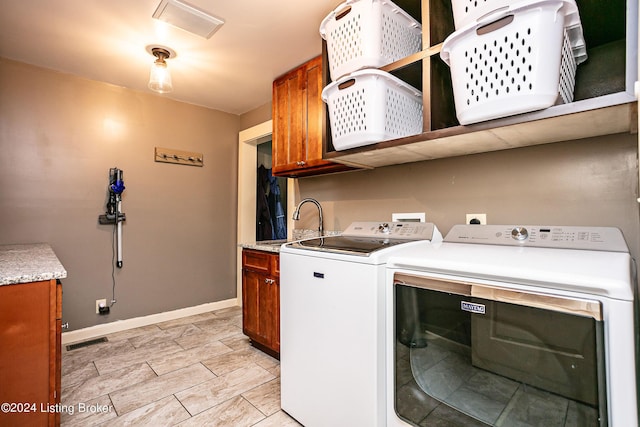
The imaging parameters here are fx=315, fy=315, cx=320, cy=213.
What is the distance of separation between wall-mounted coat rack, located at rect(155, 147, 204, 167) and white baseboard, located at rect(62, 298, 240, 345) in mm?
1600

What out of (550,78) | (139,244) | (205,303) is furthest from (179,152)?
(550,78)

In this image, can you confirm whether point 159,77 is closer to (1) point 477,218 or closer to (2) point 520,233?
(1) point 477,218

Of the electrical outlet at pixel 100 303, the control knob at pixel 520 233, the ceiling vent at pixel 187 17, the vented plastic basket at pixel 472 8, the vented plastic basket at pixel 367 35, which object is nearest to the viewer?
the vented plastic basket at pixel 472 8

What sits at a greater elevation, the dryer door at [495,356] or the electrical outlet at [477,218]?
the electrical outlet at [477,218]

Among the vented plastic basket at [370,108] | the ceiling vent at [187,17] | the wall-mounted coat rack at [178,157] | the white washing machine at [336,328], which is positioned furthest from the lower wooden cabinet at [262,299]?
the ceiling vent at [187,17]

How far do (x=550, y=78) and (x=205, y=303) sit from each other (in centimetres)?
362

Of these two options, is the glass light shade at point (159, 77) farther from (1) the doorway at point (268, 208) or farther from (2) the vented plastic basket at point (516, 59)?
(2) the vented plastic basket at point (516, 59)

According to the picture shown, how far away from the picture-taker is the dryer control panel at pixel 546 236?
1.22 metres

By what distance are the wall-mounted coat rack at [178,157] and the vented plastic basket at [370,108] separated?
224cm

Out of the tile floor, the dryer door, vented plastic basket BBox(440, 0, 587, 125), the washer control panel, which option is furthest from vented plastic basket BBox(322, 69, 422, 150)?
the tile floor

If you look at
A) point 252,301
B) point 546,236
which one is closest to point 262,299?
point 252,301

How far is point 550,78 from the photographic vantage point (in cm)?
107

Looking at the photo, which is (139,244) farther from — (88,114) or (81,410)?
(81,410)

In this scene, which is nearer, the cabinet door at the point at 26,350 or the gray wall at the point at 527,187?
the cabinet door at the point at 26,350
